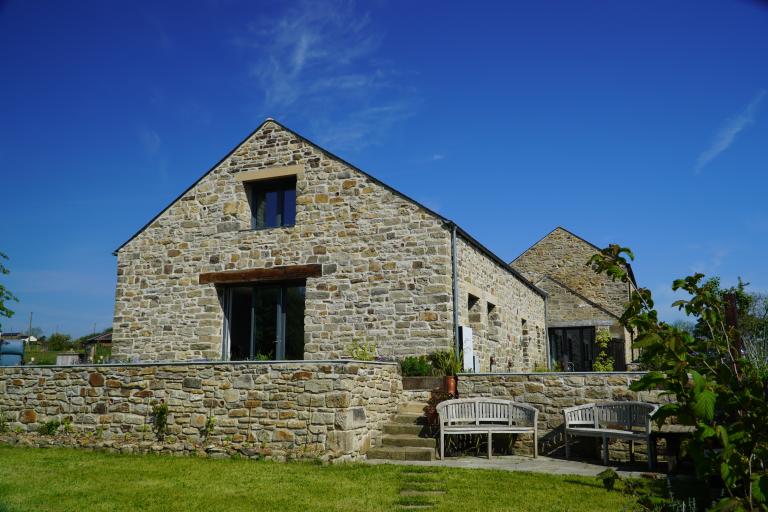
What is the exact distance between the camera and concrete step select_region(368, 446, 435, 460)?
944cm

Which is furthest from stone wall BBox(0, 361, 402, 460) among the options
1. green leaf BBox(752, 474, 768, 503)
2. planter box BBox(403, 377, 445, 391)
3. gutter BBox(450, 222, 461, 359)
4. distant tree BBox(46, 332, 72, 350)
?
distant tree BBox(46, 332, 72, 350)

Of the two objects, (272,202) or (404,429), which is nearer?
(404,429)

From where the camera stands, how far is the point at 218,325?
→ 47.9ft

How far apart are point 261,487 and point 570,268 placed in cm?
2113

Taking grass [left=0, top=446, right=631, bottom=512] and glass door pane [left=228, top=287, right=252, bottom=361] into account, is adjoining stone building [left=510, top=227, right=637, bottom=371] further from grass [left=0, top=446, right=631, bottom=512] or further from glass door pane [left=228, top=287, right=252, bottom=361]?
grass [left=0, top=446, right=631, bottom=512]

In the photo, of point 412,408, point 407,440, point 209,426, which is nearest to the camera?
point 209,426

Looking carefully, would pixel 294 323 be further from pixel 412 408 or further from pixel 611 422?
pixel 611 422

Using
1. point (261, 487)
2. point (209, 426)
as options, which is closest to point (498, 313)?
point (209, 426)

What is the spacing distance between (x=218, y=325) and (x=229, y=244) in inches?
76.2

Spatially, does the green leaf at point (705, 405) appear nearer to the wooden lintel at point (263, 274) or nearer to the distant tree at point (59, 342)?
the wooden lintel at point (263, 274)

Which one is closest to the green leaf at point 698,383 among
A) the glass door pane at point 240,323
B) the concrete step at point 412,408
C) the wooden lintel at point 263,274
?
the concrete step at point 412,408

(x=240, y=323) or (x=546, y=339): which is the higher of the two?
(x=240, y=323)

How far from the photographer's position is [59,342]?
1730 inches

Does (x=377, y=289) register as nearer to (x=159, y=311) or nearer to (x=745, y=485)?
(x=159, y=311)
